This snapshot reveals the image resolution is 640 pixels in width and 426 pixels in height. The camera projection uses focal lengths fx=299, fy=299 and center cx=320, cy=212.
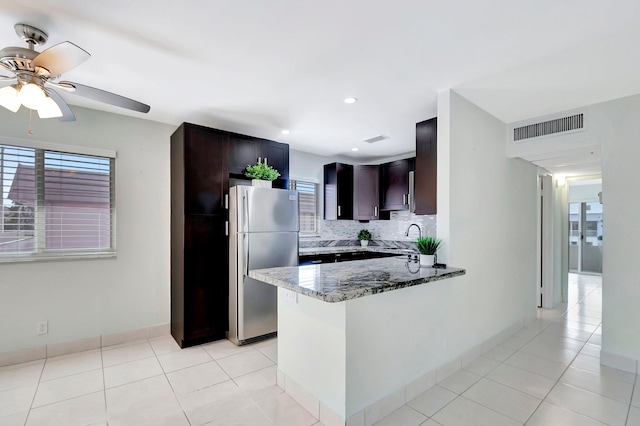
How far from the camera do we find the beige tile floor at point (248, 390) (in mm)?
2041

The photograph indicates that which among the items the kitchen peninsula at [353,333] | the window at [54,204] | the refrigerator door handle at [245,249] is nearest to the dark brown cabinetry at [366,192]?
the refrigerator door handle at [245,249]

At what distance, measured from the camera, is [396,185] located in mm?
4918

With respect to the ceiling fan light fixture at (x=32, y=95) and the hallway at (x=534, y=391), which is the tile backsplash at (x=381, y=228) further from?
the ceiling fan light fixture at (x=32, y=95)

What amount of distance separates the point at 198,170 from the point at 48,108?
1.46 metres

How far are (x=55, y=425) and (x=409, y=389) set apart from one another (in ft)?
7.95

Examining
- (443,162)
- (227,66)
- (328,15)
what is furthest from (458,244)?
(227,66)

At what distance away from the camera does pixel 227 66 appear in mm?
2324

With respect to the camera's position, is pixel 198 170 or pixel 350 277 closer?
pixel 350 277

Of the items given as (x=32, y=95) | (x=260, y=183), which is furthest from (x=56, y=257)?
(x=260, y=183)

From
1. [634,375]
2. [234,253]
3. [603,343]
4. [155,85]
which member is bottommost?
[634,375]

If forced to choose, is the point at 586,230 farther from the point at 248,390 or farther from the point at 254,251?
the point at 248,390

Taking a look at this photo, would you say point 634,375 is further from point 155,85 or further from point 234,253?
point 155,85

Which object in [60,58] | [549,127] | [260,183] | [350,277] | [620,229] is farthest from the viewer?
[260,183]

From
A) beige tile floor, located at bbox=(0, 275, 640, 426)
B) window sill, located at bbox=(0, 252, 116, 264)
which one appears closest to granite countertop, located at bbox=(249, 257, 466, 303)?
beige tile floor, located at bbox=(0, 275, 640, 426)
